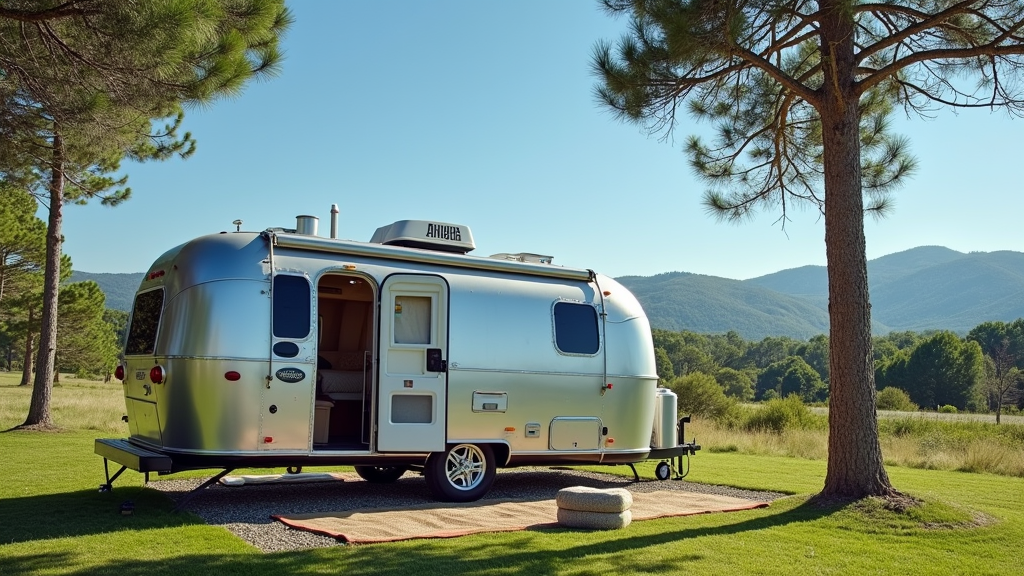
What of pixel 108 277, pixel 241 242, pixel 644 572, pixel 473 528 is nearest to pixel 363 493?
pixel 473 528

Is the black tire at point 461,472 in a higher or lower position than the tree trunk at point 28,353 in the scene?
lower

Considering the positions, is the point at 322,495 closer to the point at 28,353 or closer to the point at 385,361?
the point at 385,361

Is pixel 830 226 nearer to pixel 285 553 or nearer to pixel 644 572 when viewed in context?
pixel 644 572

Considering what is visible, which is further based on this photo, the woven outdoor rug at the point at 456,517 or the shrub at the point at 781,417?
the shrub at the point at 781,417

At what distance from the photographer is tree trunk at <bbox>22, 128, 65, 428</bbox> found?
16969mm

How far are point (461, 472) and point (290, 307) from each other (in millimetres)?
2738

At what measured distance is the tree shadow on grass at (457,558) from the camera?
6074 millimetres

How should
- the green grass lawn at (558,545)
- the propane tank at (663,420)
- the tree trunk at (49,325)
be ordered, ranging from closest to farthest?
the green grass lawn at (558,545) < the propane tank at (663,420) < the tree trunk at (49,325)

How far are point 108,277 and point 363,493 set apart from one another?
7957 inches

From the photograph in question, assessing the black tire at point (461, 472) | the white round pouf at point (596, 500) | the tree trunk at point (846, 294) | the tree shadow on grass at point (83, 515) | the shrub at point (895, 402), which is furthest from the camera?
the shrub at point (895, 402)

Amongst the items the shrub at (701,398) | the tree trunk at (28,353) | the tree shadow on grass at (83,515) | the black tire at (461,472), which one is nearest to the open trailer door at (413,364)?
the black tire at (461,472)

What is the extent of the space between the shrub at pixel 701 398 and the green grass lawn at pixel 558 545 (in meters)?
18.5

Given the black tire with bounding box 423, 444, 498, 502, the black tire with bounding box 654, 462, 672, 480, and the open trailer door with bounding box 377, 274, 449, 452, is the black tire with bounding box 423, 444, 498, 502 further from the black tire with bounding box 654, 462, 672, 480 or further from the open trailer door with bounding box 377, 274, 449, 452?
the black tire with bounding box 654, 462, 672, 480

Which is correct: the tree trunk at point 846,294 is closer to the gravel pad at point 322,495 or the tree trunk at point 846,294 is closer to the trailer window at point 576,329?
the gravel pad at point 322,495
